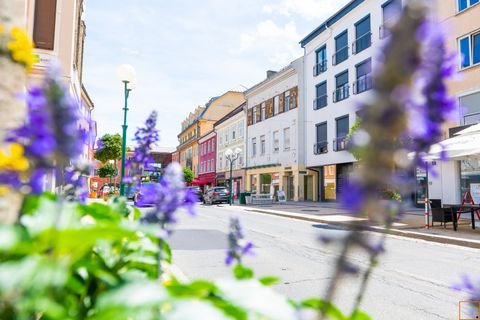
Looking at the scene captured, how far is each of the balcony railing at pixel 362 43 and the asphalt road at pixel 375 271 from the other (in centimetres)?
1605

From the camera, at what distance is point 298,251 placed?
8.66m

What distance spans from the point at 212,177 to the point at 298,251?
41.6 m

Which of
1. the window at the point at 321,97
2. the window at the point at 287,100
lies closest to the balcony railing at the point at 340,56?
the window at the point at 321,97

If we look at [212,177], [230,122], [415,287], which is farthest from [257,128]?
[415,287]

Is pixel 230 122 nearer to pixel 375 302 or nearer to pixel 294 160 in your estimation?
pixel 294 160

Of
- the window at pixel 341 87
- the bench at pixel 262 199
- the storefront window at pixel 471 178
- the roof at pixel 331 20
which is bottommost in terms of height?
the bench at pixel 262 199

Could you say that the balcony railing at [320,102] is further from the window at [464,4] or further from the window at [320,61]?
the window at [464,4]

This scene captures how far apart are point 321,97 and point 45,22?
2108cm

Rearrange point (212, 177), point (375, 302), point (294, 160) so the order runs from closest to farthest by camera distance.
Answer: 1. point (375, 302)
2. point (294, 160)
3. point (212, 177)

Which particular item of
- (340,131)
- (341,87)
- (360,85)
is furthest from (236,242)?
(341,87)

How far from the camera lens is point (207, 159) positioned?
5322cm

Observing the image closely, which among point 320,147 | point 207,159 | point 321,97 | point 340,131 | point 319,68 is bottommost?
point 320,147

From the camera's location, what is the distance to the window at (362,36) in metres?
23.7

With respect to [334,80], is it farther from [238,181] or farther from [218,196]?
[238,181]
